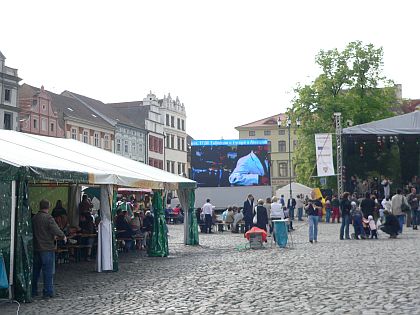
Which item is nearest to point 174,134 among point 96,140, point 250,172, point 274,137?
point 96,140

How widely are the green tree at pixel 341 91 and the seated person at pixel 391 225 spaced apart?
26.2 metres

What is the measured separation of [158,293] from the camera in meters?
10.6

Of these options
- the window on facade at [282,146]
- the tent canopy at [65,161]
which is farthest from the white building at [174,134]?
the tent canopy at [65,161]

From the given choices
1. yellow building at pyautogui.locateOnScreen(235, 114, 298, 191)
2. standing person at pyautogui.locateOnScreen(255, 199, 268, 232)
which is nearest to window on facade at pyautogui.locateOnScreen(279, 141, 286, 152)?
yellow building at pyautogui.locateOnScreen(235, 114, 298, 191)

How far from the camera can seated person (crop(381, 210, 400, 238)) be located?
73.1 ft

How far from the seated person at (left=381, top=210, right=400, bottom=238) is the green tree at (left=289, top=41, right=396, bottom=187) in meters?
26.2

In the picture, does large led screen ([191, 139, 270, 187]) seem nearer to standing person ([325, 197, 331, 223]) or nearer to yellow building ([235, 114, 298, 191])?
standing person ([325, 197, 331, 223])

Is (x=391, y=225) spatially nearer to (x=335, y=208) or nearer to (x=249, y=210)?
(x=249, y=210)

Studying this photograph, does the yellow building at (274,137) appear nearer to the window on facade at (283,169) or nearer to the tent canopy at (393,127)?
the window on facade at (283,169)

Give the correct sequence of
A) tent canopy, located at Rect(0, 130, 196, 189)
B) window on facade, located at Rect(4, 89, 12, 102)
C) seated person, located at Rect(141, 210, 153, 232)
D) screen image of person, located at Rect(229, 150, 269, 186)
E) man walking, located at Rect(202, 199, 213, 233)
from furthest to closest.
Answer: window on facade, located at Rect(4, 89, 12, 102), screen image of person, located at Rect(229, 150, 269, 186), man walking, located at Rect(202, 199, 213, 233), seated person, located at Rect(141, 210, 153, 232), tent canopy, located at Rect(0, 130, 196, 189)

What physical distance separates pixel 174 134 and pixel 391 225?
6424cm

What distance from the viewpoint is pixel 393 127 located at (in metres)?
33.5

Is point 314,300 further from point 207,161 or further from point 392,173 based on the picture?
point 392,173

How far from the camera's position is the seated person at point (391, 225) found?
73.1 ft
